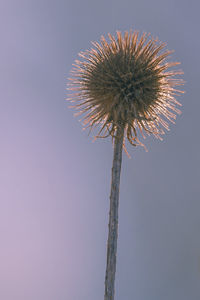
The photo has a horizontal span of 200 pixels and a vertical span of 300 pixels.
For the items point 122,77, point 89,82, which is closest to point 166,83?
point 122,77

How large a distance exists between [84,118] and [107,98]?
1.12 m

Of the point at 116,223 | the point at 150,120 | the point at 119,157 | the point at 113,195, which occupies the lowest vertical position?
the point at 116,223

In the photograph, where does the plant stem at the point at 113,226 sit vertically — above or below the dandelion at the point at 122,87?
below

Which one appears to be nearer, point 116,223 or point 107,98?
point 116,223

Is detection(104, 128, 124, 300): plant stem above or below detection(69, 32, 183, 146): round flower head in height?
below

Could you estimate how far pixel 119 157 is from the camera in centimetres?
988

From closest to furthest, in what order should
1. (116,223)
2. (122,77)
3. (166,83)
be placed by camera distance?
(116,223) → (122,77) → (166,83)

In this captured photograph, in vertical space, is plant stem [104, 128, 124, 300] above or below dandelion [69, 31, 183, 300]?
below

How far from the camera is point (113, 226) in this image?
9305 millimetres

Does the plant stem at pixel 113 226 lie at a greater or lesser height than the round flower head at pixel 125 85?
lesser

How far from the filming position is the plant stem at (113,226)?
9.03m

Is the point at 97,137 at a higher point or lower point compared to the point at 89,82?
lower

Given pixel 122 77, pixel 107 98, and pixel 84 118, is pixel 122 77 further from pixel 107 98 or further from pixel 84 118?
pixel 84 118

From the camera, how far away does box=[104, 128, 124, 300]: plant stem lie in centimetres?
903
